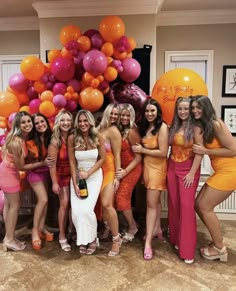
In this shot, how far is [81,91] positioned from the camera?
2.93 m

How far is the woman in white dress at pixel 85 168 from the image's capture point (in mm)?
2697

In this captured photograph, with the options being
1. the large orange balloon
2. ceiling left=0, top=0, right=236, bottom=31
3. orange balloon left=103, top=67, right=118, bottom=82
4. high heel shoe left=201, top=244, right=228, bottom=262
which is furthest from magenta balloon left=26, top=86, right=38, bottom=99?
high heel shoe left=201, top=244, right=228, bottom=262

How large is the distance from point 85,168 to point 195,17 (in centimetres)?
237

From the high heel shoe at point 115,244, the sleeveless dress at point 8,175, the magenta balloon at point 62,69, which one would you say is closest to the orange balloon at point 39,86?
the magenta balloon at point 62,69

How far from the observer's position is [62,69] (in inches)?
112

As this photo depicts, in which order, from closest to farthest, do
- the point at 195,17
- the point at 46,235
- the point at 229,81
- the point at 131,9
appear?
1. the point at 46,235
2. the point at 131,9
3. the point at 195,17
4. the point at 229,81

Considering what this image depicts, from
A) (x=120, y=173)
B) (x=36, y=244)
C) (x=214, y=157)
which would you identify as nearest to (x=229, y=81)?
(x=214, y=157)

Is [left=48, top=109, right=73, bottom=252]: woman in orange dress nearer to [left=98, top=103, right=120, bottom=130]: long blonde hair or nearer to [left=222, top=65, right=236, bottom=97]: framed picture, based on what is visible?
[left=98, top=103, right=120, bottom=130]: long blonde hair

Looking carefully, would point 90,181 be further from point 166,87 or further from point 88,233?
point 166,87

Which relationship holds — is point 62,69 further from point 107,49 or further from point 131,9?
point 131,9

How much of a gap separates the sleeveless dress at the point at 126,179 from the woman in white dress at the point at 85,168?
26cm

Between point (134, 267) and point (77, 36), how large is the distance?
219 centimetres

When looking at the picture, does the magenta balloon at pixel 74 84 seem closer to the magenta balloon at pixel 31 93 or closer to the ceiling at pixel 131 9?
the magenta balloon at pixel 31 93

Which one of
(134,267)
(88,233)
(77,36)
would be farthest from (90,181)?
(77,36)
